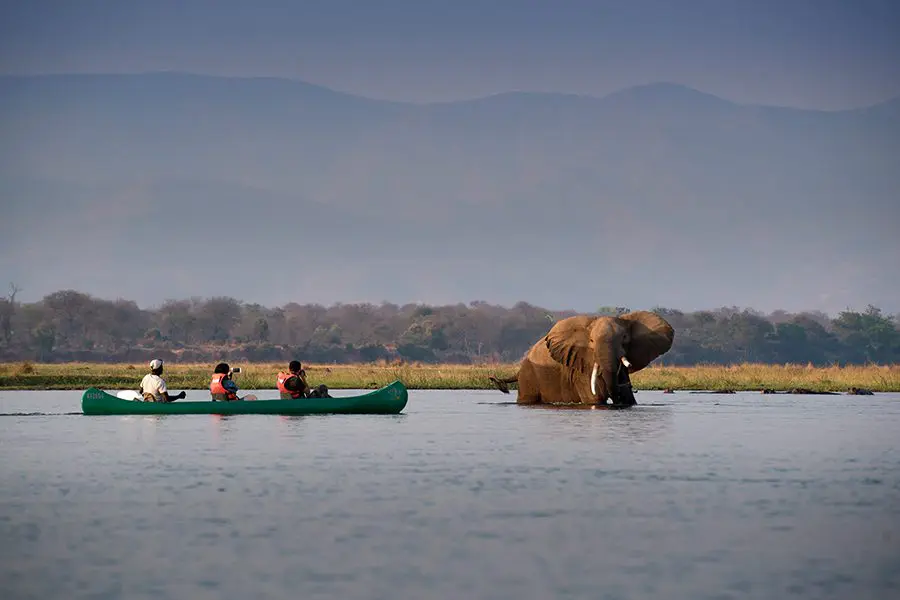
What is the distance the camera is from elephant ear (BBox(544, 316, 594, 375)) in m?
40.2

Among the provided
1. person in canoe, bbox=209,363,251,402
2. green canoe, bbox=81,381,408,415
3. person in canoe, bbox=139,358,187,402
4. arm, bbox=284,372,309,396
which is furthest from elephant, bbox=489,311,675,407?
person in canoe, bbox=139,358,187,402

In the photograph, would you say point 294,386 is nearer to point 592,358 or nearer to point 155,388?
point 155,388

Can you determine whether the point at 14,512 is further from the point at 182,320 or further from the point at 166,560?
the point at 182,320

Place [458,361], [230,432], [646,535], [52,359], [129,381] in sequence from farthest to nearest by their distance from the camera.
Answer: [458,361] → [52,359] → [129,381] → [230,432] → [646,535]

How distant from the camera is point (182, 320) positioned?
156125 mm

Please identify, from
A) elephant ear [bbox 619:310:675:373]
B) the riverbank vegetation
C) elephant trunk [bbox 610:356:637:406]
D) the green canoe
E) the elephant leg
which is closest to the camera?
the green canoe

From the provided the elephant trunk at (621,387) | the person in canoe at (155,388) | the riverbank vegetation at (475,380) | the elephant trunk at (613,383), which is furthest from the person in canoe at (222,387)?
the riverbank vegetation at (475,380)

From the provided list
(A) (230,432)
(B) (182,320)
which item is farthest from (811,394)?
(B) (182,320)

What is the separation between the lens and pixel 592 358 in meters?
39.9

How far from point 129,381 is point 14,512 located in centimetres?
3767

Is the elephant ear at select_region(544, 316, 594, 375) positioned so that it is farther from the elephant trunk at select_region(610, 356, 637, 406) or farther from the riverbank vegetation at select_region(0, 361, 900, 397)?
the riverbank vegetation at select_region(0, 361, 900, 397)

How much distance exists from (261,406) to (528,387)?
37.7 ft

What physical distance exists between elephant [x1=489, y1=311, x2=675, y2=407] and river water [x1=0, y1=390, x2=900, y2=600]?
7171mm

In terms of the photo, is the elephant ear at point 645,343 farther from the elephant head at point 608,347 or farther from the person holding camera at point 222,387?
the person holding camera at point 222,387
